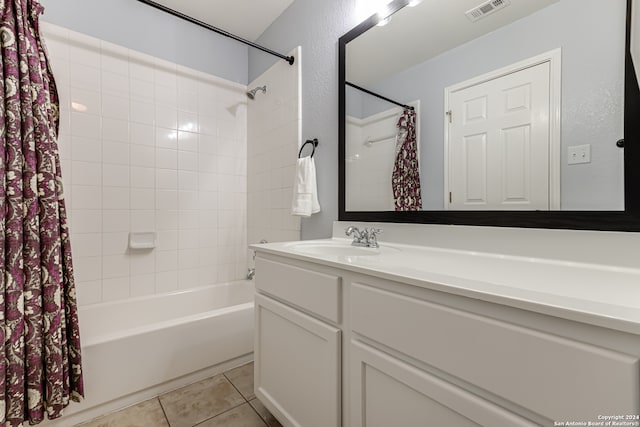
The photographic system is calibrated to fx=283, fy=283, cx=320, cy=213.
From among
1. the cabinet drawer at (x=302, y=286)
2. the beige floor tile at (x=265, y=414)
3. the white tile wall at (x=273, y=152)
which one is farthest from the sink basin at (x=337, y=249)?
the beige floor tile at (x=265, y=414)

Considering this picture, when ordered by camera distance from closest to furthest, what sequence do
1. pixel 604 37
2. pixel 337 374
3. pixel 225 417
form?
pixel 604 37 < pixel 337 374 < pixel 225 417

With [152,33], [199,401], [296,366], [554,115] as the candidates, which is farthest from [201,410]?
[152,33]

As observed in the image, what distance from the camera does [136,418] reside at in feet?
4.37

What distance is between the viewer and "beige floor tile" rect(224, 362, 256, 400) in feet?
4.97

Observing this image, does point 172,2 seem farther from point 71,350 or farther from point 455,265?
point 455,265

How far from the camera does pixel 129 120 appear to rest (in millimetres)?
1910

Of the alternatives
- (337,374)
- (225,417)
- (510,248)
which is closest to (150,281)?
(225,417)

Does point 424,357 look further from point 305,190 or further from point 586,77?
point 305,190

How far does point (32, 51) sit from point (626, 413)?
2149 millimetres

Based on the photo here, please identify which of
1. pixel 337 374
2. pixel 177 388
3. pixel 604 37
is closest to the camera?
pixel 604 37

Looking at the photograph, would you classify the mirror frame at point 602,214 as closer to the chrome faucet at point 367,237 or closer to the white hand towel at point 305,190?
the chrome faucet at point 367,237

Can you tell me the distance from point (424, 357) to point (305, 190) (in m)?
1.18

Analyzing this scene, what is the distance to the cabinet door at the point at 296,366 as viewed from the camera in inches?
35.6

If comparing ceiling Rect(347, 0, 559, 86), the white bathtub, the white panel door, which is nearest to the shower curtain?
the white bathtub
